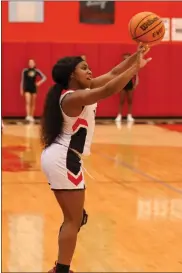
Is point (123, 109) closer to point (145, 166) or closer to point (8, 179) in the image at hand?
point (145, 166)

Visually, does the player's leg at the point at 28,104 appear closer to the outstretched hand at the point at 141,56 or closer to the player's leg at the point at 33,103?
the player's leg at the point at 33,103

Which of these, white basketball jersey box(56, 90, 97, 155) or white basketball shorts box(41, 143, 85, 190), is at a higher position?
white basketball jersey box(56, 90, 97, 155)

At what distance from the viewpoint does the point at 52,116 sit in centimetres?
418

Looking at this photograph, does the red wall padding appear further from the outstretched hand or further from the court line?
the outstretched hand

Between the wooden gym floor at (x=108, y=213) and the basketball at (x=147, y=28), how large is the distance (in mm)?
1713

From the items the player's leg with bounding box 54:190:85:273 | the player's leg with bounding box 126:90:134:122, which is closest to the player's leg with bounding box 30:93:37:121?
the player's leg with bounding box 126:90:134:122

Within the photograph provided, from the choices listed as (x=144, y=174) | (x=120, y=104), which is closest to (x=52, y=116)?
(x=144, y=174)

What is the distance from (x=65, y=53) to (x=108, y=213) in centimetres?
1098

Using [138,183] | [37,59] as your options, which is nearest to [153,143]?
[138,183]

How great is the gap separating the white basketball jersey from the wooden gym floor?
3.30 feet

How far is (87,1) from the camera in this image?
56.4 ft

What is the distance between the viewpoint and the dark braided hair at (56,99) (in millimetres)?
4172

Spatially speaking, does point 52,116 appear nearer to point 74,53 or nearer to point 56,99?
point 56,99

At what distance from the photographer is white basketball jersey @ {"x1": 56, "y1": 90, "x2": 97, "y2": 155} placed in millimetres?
4211
